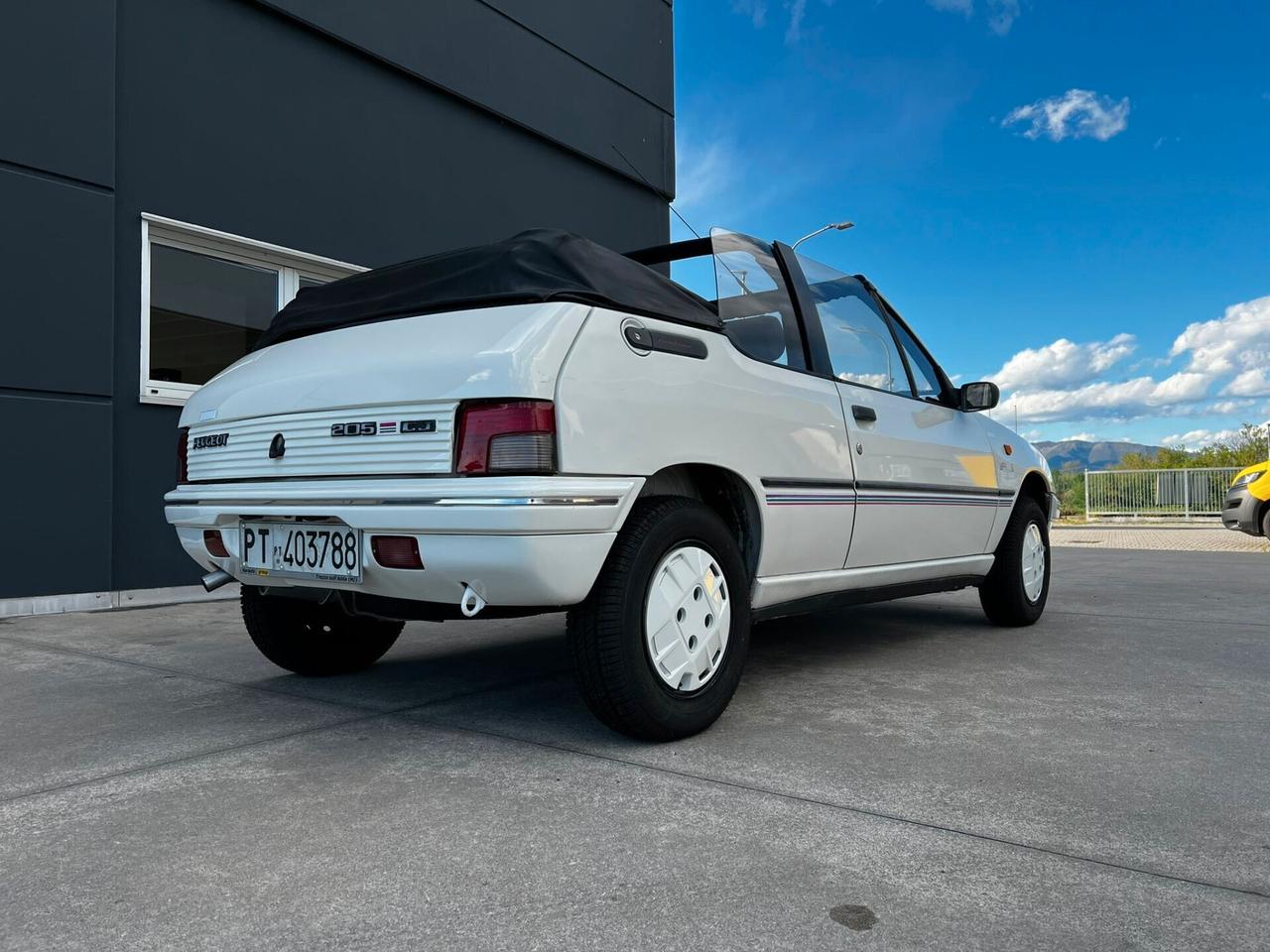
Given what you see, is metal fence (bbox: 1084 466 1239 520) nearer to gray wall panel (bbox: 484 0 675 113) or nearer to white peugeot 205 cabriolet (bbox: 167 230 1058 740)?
gray wall panel (bbox: 484 0 675 113)

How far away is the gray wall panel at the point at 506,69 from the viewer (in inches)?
316

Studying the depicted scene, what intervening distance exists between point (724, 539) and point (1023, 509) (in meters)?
2.87

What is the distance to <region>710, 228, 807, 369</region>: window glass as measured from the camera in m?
3.51

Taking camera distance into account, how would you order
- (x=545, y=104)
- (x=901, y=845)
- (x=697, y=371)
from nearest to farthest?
(x=901, y=845) → (x=697, y=371) → (x=545, y=104)

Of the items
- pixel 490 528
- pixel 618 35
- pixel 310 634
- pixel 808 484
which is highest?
pixel 618 35

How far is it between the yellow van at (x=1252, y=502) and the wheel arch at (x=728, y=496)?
1204cm

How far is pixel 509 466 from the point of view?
7.97 feet

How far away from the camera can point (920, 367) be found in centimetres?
456

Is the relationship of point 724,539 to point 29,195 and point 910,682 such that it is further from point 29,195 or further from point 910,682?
point 29,195

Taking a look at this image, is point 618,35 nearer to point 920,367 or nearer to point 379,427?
point 920,367

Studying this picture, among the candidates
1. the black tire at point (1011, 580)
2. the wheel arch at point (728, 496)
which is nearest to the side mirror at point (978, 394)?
the black tire at point (1011, 580)

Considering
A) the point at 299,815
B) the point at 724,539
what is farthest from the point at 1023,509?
the point at 299,815

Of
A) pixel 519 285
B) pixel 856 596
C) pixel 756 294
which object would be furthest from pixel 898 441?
pixel 519 285

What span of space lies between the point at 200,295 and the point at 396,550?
538cm
